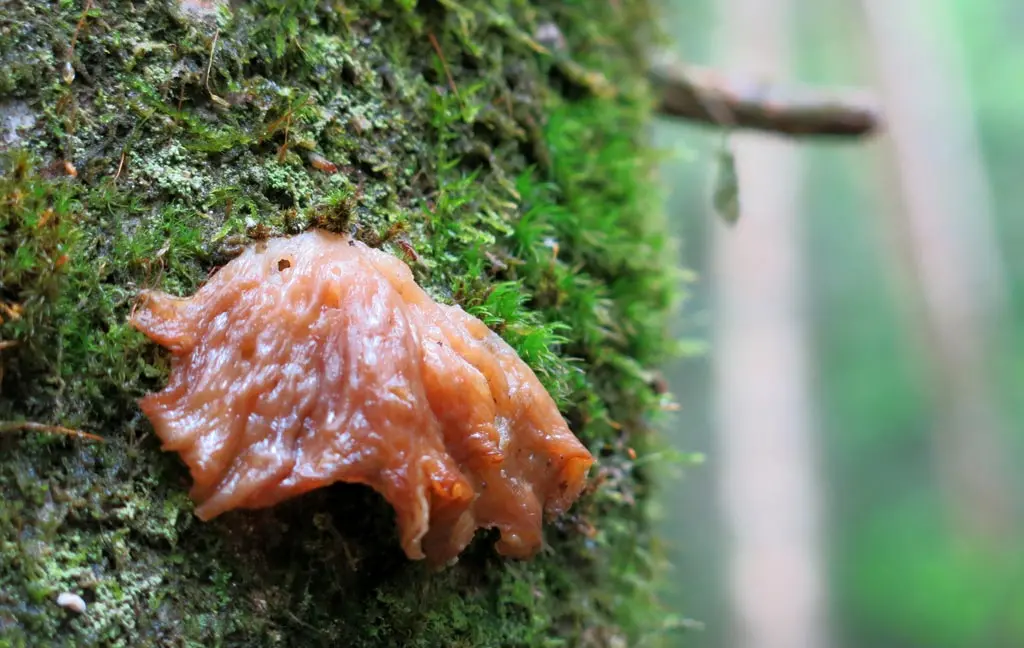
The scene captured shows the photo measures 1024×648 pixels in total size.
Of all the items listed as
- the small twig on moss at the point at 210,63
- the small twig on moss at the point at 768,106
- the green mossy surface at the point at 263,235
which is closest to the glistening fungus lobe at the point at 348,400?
the green mossy surface at the point at 263,235

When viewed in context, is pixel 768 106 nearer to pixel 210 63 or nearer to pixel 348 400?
pixel 210 63

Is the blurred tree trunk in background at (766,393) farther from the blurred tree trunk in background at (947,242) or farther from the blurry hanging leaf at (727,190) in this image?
the blurry hanging leaf at (727,190)

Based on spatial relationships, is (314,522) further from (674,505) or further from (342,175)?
(674,505)

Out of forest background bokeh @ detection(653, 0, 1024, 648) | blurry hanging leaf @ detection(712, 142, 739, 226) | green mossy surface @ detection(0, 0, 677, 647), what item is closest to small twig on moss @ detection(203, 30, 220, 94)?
green mossy surface @ detection(0, 0, 677, 647)

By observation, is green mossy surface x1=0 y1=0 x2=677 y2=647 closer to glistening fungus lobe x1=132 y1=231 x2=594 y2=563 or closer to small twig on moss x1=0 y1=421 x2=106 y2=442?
small twig on moss x1=0 y1=421 x2=106 y2=442

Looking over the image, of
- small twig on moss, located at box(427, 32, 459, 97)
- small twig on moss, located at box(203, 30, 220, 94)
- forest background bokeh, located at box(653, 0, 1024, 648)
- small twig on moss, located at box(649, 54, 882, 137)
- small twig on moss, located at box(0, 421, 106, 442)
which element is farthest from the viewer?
forest background bokeh, located at box(653, 0, 1024, 648)

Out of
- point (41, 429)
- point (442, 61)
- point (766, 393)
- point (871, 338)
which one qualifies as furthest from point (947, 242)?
point (41, 429)

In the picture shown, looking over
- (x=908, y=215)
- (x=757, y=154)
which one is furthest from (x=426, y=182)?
(x=757, y=154)
